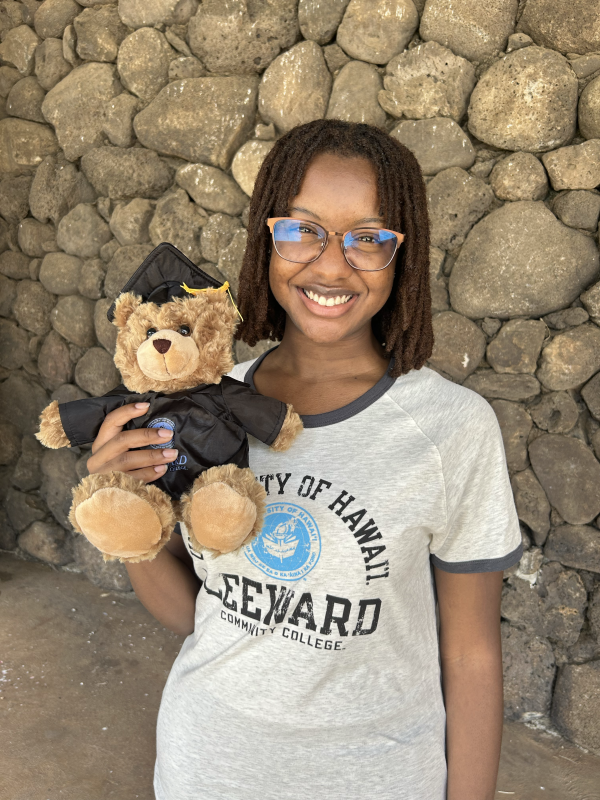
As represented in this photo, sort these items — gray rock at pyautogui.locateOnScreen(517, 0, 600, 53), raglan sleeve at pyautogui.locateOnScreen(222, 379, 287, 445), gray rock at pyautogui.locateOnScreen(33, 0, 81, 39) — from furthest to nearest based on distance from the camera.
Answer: gray rock at pyautogui.locateOnScreen(33, 0, 81, 39)
gray rock at pyautogui.locateOnScreen(517, 0, 600, 53)
raglan sleeve at pyautogui.locateOnScreen(222, 379, 287, 445)

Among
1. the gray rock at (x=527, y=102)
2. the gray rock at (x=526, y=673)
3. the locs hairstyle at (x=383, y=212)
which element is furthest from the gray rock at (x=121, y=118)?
the gray rock at (x=526, y=673)

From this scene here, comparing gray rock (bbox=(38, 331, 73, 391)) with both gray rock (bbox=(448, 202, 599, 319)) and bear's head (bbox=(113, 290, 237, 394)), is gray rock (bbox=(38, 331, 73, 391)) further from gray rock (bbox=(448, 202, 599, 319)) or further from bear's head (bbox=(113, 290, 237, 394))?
bear's head (bbox=(113, 290, 237, 394))

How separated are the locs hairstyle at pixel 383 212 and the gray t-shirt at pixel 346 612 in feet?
0.60

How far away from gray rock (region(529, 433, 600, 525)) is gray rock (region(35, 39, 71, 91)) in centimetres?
251

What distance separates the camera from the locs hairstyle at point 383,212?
3.55ft

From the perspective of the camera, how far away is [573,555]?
2.16 m

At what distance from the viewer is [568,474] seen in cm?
214

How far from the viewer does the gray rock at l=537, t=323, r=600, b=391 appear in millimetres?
2072

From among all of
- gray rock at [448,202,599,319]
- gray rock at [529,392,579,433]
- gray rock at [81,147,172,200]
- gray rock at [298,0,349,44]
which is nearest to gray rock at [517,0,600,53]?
gray rock at [448,202,599,319]

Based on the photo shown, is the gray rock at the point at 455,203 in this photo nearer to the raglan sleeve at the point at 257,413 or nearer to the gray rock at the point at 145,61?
the gray rock at the point at 145,61

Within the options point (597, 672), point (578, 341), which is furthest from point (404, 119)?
point (597, 672)

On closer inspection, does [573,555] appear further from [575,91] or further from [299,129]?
[299,129]

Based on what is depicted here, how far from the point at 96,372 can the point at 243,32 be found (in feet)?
4.96

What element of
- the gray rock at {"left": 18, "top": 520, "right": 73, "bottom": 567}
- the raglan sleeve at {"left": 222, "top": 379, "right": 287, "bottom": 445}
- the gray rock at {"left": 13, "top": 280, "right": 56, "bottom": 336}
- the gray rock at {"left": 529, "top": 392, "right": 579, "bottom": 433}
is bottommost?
the gray rock at {"left": 18, "top": 520, "right": 73, "bottom": 567}
